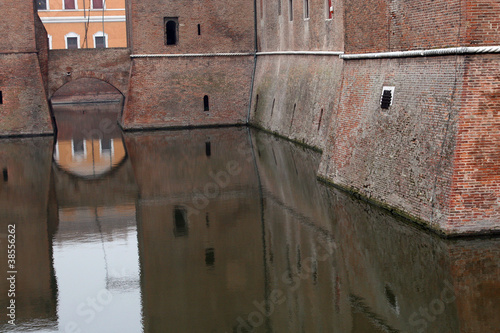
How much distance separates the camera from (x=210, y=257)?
31.9 ft

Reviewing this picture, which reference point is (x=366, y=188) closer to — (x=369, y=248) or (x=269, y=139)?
(x=369, y=248)

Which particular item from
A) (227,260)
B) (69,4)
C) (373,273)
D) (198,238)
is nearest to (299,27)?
(198,238)

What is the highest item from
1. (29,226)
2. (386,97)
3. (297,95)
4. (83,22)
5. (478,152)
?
(83,22)

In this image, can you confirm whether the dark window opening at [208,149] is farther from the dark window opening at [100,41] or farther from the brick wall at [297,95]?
the dark window opening at [100,41]

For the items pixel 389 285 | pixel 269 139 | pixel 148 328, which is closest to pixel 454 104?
pixel 389 285

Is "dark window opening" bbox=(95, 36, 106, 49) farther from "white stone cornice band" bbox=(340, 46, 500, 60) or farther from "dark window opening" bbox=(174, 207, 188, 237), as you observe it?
"white stone cornice band" bbox=(340, 46, 500, 60)

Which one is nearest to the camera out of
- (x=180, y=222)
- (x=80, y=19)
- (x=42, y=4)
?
(x=180, y=222)

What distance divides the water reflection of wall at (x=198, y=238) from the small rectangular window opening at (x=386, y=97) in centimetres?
275

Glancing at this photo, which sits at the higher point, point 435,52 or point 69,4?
point 69,4

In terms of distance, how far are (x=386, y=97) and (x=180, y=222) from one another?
155 inches

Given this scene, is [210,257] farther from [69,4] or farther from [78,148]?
[69,4]

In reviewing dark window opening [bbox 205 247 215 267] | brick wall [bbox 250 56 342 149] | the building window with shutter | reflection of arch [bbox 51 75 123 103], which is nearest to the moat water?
dark window opening [bbox 205 247 215 267]

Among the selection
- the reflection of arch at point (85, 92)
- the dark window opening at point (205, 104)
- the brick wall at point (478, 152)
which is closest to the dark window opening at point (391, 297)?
the brick wall at point (478, 152)

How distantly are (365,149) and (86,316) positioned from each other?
6.31 m
